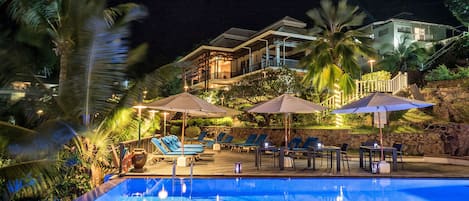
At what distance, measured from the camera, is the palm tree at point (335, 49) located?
1814 centimetres

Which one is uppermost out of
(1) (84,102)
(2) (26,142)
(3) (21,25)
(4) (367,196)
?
(3) (21,25)

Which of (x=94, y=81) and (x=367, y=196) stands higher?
(x=94, y=81)

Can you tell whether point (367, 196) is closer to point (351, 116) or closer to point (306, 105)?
point (306, 105)

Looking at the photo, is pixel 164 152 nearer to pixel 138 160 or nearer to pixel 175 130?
pixel 138 160

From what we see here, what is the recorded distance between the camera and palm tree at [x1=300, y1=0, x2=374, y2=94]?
18.1m

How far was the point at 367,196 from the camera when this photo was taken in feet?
28.0

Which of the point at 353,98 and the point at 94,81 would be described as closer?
the point at 94,81

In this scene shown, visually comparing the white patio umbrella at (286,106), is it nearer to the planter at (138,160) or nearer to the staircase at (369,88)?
the planter at (138,160)

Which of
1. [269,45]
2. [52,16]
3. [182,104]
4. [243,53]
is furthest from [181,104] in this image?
[243,53]

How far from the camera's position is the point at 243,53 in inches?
1484

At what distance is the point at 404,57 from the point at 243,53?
1546 cm

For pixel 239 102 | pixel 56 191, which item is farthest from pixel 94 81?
pixel 239 102

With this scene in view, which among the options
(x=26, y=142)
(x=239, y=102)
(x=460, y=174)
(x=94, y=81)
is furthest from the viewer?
(x=239, y=102)

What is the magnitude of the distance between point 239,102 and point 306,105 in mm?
12980
